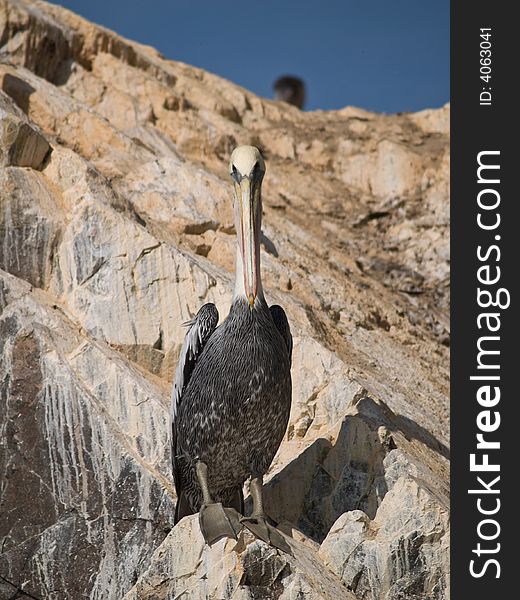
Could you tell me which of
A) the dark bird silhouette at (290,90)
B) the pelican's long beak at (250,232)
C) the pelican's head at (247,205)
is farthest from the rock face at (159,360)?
the dark bird silhouette at (290,90)

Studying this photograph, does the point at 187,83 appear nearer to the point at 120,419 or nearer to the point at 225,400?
the point at 120,419

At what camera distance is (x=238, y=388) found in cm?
717

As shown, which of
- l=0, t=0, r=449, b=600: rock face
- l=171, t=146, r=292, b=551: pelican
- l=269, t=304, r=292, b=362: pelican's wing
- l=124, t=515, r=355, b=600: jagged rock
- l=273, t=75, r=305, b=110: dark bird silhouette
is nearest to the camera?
l=124, t=515, r=355, b=600: jagged rock

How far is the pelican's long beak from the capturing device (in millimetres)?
7293

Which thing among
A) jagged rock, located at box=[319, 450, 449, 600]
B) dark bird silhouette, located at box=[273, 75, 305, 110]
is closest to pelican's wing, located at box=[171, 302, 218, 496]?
jagged rock, located at box=[319, 450, 449, 600]

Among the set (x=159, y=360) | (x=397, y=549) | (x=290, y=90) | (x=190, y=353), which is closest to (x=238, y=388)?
(x=190, y=353)

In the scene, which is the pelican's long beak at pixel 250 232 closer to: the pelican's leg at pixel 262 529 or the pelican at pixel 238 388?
the pelican at pixel 238 388

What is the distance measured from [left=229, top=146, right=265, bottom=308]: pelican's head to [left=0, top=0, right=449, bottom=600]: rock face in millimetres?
2040

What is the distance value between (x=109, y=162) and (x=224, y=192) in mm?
1652

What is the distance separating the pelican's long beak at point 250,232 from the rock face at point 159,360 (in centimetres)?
186

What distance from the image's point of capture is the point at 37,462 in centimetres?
845

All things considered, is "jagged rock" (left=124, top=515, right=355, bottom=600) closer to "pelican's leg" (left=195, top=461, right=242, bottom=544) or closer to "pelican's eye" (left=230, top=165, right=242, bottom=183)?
"pelican's leg" (left=195, top=461, right=242, bottom=544)

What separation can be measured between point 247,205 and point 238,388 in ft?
4.72

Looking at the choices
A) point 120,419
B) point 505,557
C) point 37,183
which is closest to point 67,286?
point 37,183
